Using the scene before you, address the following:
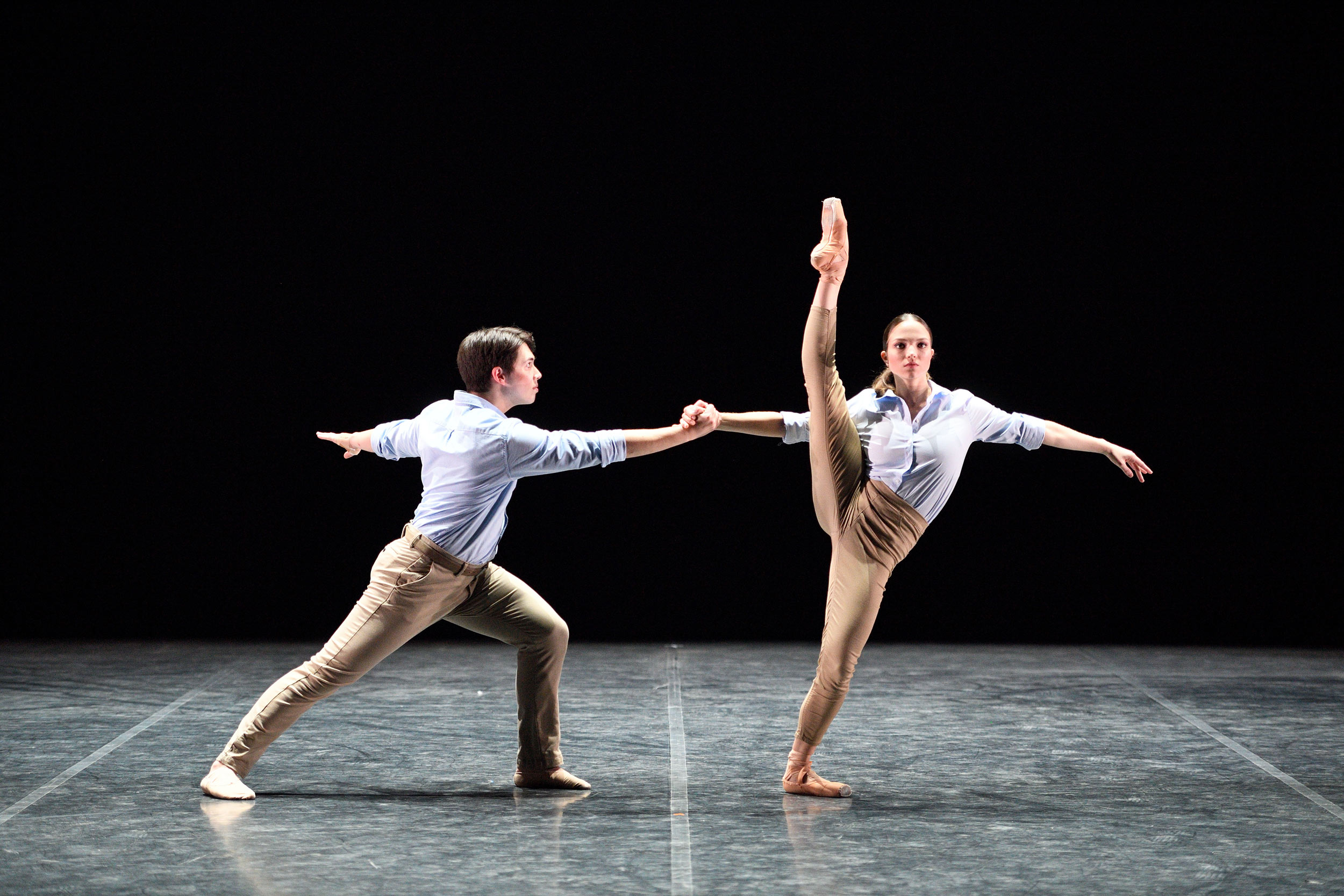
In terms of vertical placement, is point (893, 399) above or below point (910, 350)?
below

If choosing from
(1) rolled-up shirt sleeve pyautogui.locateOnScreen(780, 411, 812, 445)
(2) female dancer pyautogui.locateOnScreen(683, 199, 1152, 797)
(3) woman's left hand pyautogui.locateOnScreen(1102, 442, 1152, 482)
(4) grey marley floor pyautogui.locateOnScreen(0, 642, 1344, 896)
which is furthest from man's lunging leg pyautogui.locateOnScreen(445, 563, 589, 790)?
(3) woman's left hand pyautogui.locateOnScreen(1102, 442, 1152, 482)

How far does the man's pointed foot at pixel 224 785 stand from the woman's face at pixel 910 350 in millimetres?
1829

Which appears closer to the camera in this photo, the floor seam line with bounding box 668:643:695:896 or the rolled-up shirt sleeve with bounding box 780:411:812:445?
the floor seam line with bounding box 668:643:695:896

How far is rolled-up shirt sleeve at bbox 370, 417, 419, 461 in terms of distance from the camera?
3.10 meters

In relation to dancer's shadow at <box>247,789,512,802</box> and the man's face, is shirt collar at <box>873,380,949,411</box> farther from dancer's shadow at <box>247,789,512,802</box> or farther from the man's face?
dancer's shadow at <box>247,789,512,802</box>

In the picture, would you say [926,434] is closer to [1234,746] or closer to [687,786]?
[687,786]

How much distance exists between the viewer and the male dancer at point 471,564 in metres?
2.93

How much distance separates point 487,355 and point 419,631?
2.17ft

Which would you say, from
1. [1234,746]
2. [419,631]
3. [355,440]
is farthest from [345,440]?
[1234,746]

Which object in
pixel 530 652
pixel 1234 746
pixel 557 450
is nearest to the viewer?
pixel 557 450

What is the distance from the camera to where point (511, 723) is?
13.1 ft

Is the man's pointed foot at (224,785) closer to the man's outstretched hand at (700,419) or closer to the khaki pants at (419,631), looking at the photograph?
the khaki pants at (419,631)

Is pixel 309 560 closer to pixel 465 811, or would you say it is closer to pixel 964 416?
pixel 465 811

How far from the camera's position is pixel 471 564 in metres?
2.98
